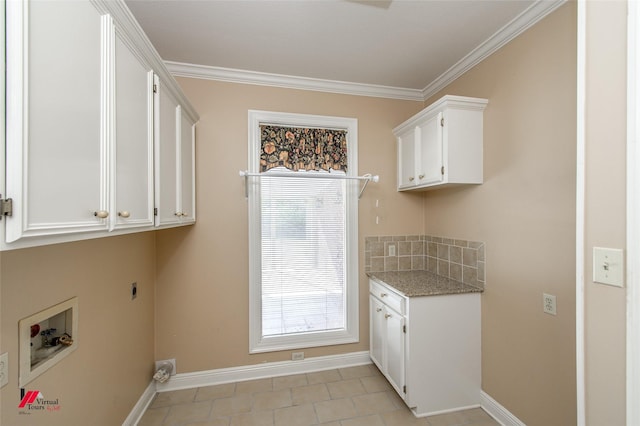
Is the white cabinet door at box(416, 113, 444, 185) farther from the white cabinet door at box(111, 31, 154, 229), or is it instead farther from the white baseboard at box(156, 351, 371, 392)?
the white cabinet door at box(111, 31, 154, 229)

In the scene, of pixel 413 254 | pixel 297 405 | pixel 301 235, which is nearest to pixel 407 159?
pixel 413 254

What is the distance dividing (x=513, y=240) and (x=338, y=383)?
1799mm

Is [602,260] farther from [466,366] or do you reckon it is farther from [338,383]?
[338,383]

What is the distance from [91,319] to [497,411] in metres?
2.68

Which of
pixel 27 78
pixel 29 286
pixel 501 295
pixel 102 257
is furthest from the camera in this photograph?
pixel 501 295

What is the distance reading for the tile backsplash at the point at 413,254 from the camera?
2326 millimetres

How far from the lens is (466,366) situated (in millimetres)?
1984

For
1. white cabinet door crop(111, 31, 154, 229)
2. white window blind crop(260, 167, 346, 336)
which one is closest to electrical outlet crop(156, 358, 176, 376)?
white window blind crop(260, 167, 346, 336)

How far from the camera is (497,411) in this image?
73.5 inches

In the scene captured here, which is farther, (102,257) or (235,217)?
(235,217)

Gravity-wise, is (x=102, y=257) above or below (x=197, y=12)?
below

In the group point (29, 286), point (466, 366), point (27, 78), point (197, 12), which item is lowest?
point (466, 366)

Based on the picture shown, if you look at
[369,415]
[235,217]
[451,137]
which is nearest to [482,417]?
[369,415]

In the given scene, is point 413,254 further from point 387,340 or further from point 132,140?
point 132,140
